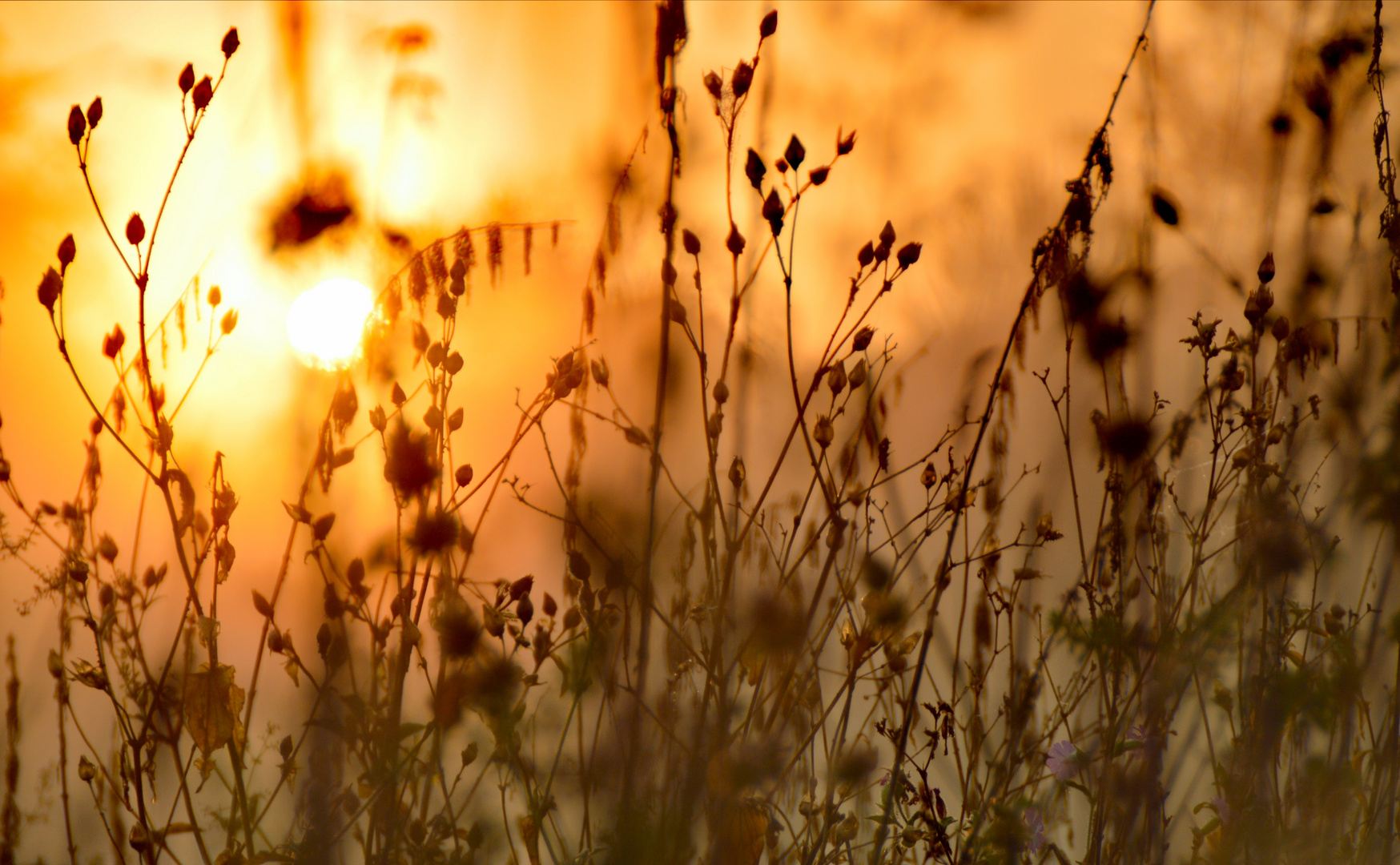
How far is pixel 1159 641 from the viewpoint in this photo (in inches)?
34.6

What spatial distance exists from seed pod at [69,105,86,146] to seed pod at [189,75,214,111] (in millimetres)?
106

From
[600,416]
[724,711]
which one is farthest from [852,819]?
[600,416]

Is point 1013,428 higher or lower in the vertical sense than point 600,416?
higher

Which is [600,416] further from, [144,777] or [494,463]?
[144,777]

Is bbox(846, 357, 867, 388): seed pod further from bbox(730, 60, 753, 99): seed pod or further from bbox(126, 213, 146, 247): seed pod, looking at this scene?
bbox(126, 213, 146, 247): seed pod

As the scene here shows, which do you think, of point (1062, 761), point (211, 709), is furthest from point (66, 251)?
point (1062, 761)

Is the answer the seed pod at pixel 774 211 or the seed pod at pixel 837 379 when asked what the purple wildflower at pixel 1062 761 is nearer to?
the seed pod at pixel 837 379

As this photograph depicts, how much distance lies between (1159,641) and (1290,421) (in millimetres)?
468

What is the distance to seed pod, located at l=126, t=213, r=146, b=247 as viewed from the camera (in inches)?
37.2

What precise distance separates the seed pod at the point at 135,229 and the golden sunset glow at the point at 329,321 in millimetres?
192

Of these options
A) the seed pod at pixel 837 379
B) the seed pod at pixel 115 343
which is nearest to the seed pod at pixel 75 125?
the seed pod at pixel 115 343

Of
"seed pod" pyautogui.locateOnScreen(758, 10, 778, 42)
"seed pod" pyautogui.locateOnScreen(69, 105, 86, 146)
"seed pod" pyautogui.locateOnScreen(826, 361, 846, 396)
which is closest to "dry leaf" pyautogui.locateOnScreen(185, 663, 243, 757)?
"seed pod" pyautogui.locateOnScreen(69, 105, 86, 146)

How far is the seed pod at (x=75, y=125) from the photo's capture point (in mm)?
921

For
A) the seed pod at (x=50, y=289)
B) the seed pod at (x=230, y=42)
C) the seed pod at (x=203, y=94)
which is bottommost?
the seed pod at (x=50, y=289)
